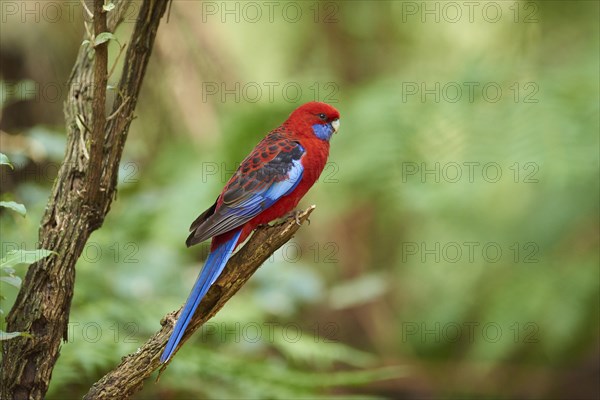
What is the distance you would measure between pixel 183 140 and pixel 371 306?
6.94ft

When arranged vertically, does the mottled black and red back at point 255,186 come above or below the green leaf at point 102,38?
below

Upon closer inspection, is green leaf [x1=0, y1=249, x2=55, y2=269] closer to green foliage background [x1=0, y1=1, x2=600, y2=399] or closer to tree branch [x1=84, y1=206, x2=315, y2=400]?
tree branch [x1=84, y1=206, x2=315, y2=400]

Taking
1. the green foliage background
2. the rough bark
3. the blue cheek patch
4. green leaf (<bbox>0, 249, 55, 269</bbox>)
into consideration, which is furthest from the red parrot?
the green foliage background

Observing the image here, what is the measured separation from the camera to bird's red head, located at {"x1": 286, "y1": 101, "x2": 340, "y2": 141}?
366 cm

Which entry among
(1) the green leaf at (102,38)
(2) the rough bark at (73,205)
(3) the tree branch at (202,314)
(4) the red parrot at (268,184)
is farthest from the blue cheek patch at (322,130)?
(1) the green leaf at (102,38)

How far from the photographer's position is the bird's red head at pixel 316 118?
12.0 ft

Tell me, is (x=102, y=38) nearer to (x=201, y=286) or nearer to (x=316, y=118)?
(x=201, y=286)

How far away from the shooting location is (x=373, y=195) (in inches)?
225

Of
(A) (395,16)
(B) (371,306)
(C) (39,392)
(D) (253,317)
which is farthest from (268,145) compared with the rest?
(A) (395,16)

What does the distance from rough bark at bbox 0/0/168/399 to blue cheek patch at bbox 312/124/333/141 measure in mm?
1313

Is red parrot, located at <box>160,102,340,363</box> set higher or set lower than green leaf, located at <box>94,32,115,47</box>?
lower

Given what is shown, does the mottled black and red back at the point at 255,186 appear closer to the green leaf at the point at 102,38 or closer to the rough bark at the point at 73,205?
the rough bark at the point at 73,205

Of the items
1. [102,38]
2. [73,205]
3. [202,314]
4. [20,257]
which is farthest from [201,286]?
[102,38]

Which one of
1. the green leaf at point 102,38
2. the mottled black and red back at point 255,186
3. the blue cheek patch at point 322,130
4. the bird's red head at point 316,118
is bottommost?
the mottled black and red back at point 255,186
